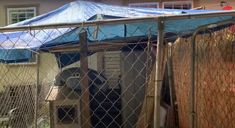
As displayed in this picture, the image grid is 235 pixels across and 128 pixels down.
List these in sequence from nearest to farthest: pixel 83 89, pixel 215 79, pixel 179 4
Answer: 1. pixel 215 79
2. pixel 83 89
3. pixel 179 4

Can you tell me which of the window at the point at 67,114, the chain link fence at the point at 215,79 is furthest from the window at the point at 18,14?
the chain link fence at the point at 215,79

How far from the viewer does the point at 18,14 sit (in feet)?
45.6

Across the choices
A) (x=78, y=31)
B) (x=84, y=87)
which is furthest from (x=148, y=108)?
(x=78, y=31)

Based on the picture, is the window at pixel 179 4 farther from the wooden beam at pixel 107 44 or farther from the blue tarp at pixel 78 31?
the blue tarp at pixel 78 31

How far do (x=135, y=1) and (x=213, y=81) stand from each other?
8943 mm

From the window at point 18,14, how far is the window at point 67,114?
301 inches

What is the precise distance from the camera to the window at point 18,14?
13805 millimetres

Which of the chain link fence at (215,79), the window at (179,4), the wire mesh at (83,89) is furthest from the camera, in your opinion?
the window at (179,4)

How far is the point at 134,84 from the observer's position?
24.2 ft

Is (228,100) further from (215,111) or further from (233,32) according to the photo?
(233,32)

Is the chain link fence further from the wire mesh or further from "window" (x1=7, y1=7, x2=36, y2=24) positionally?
"window" (x1=7, y1=7, x2=36, y2=24)

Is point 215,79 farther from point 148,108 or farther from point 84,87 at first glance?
point 84,87

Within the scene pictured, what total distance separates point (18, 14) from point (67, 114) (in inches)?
327

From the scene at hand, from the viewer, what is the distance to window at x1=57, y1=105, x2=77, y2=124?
6582 millimetres
